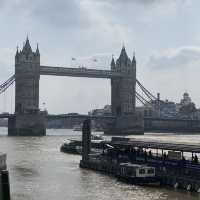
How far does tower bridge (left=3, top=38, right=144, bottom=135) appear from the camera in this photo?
161500 mm

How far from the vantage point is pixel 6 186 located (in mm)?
19500

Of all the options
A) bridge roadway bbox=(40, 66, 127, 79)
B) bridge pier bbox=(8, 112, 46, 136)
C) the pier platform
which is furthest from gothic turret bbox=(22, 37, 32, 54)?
the pier platform

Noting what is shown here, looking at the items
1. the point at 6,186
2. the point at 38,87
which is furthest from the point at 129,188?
the point at 38,87

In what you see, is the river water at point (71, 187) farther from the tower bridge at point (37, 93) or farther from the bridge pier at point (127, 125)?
the bridge pier at point (127, 125)

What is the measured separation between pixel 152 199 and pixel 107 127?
152 meters

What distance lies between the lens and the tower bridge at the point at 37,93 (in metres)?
162

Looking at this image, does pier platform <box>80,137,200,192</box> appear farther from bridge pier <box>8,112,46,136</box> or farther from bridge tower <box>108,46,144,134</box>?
bridge tower <box>108,46,144,134</box>

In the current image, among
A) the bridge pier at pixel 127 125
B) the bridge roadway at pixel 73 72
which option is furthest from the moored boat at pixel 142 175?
the bridge pier at pixel 127 125

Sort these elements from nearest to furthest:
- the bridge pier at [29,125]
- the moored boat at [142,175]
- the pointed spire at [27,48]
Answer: the moored boat at [142,175] → the bridge pier at [29,125] → the pointed spire at [27,48]

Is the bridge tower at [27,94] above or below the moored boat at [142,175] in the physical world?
above

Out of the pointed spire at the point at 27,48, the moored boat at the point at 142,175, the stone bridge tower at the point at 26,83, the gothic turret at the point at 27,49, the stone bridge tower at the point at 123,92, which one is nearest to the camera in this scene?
Answer: the moored boat at the point at 142,175

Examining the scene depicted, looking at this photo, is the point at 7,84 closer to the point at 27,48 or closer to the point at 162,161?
the point at 27,48

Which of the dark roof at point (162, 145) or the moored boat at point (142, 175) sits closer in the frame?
the dark roof at point (162, 145)

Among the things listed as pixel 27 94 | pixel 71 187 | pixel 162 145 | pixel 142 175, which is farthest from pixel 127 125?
pixel 71 187
